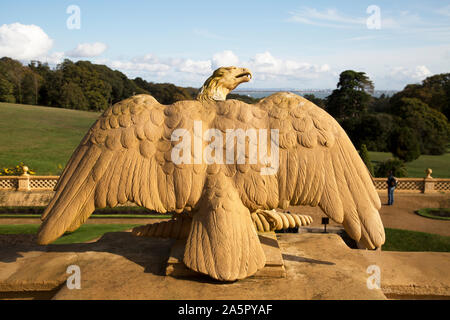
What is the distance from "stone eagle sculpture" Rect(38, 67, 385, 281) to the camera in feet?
15.4

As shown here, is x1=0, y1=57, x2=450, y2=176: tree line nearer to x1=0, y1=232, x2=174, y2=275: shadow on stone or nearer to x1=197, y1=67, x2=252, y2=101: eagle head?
x1=197, y1=67, x2=252, y2=101: eagle head

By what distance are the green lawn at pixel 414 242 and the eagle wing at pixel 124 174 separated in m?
6.65

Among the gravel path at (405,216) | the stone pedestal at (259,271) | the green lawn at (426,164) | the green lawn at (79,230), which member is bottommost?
the green lawn at (426,164)

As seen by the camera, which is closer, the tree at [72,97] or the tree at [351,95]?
the tree at [351,95]

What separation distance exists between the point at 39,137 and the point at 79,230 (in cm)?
1968

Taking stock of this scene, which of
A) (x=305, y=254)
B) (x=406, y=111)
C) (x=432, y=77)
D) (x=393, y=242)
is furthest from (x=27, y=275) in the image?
(x=432, y=77)

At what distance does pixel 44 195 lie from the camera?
14.1 m

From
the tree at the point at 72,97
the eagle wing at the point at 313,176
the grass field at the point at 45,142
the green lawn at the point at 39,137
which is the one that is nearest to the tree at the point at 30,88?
the tree at the point at 72,97

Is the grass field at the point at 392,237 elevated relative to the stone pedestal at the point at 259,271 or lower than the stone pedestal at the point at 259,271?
lower

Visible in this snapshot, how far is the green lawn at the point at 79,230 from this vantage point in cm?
865

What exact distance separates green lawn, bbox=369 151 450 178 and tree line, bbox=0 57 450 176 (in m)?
0.76

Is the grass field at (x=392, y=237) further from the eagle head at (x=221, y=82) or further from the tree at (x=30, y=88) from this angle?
the tree at (x=30, y=88)
